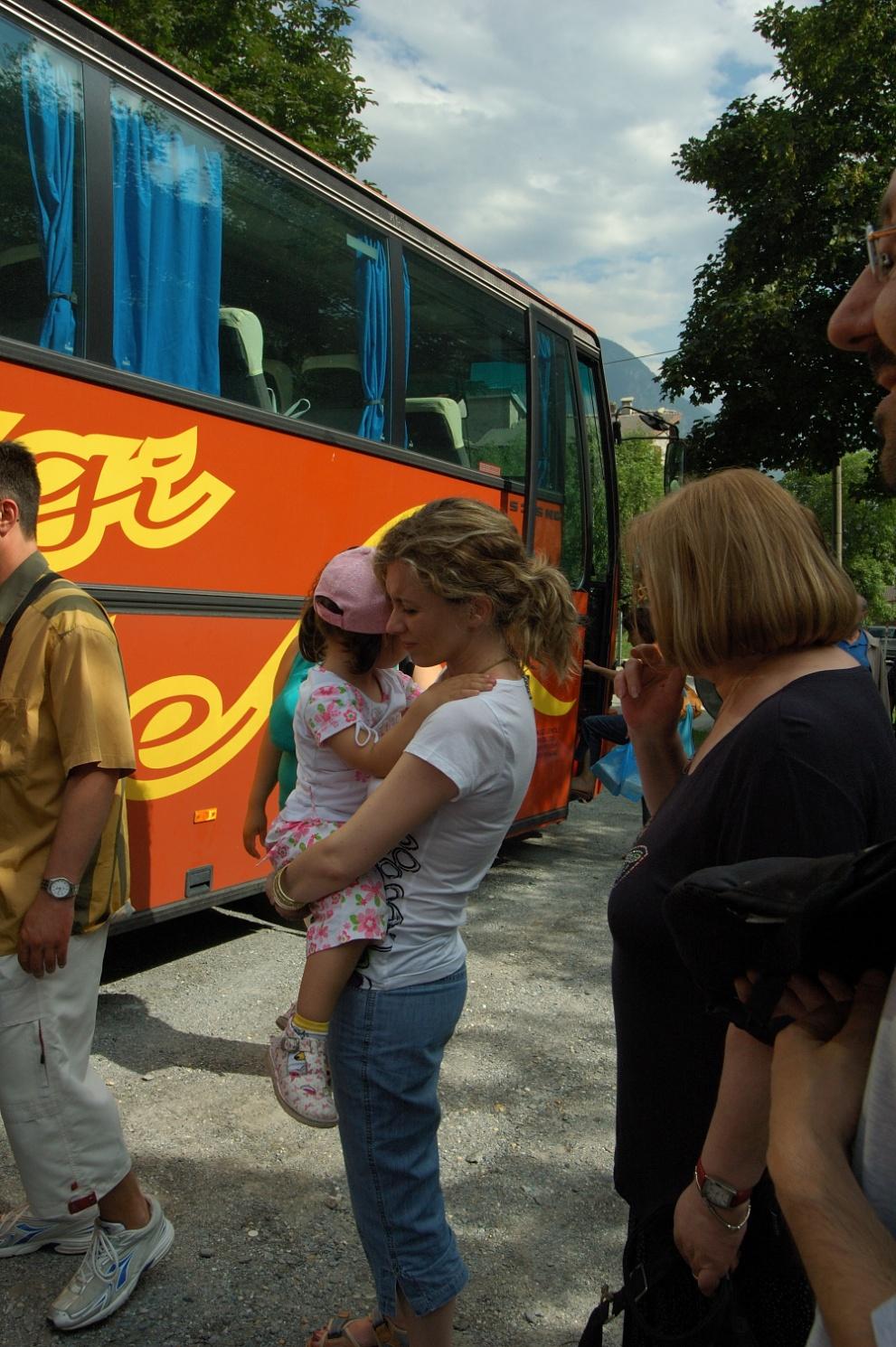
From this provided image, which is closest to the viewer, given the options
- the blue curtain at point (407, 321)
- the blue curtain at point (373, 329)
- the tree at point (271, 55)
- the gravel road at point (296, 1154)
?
the gravel road at point (296, 1154)

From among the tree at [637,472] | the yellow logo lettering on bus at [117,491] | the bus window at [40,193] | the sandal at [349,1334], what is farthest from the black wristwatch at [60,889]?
the tree at [637,472]

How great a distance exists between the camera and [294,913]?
7.22ft

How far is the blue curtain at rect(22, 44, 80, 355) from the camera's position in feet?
12.7

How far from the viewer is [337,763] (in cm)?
242

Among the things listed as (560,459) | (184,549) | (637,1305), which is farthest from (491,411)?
(637,1305)

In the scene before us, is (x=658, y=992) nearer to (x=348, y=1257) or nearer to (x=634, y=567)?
(x=634, y=567)

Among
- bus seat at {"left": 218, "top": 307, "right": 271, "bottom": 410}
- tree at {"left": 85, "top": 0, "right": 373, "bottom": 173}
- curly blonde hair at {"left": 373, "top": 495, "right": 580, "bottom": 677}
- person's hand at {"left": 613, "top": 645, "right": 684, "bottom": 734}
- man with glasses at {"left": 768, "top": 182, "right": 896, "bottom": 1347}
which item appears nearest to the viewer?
man with glasses at {"left": 768, "top": 182, "right": 896, "bottom": 1347}

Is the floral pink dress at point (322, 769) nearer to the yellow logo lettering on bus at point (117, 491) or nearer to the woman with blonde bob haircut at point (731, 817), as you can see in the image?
the woman with blonde bob haircut at point (731, 817)

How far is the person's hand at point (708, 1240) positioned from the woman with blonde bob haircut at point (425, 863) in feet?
2.22

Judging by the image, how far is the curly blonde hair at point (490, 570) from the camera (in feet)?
6.97

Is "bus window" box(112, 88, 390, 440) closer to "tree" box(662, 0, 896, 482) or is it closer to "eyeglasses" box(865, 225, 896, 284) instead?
"eyeglasses" box(865, 225, 896, 284)

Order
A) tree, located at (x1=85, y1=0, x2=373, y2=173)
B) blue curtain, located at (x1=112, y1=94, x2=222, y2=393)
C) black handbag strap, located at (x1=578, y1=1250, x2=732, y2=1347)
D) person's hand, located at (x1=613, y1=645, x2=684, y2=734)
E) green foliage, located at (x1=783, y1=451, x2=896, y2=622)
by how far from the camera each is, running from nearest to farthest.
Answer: black handbag strap, located at (x1=578, y1=1250, x2=732, y2=1347), person's hand, located at (x1=613, y1=645, x2=684, y2=734), blue curtain, located at (x1=112, y1=94, x2=222, y2=393), tree, located at (x1=85, y1=0, x2=373, y2=173), green foliage, located at (x1=783, y1=451, x2=896, y2=622)

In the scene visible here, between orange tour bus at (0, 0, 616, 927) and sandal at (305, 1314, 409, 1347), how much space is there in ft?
7.14

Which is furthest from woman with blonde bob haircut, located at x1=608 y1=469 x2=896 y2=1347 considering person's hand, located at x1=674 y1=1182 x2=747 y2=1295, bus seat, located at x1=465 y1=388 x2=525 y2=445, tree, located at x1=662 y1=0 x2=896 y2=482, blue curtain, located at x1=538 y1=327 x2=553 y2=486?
tree, located at x1=662 y1=0 x2=896 y2=482
